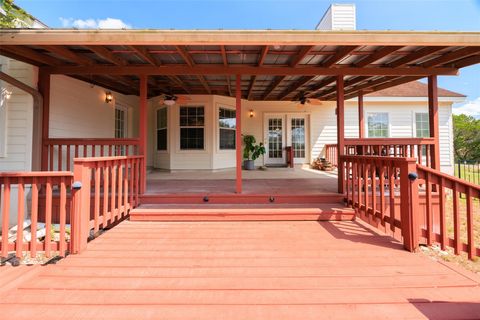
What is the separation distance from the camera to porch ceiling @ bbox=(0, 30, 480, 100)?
3057 mm

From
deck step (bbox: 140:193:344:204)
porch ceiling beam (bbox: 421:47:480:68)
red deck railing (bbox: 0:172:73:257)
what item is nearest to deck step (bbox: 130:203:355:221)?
deck step (bbox: 140:193:344:204)

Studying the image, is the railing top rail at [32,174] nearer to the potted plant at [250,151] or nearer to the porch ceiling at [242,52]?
the porch ceiling at [242,52]

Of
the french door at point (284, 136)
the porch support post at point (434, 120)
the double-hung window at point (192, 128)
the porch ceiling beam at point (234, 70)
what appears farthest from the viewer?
the french door at point (284, 136)

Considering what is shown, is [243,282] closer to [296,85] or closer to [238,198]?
[238,198]

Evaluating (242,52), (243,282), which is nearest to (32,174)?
(243,282)

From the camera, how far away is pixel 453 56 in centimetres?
391

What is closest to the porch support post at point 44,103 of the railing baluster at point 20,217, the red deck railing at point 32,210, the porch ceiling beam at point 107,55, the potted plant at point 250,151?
the porch ceiling beam at point 107,55

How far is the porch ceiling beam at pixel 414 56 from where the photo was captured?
3.69 m

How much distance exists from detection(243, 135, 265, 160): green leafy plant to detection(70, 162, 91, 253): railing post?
22.3 ft

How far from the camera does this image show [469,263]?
357 cm

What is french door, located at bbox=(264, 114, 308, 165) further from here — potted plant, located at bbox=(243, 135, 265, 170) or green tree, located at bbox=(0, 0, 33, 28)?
green tree, located at bbox=(0, 0, 33, 28)

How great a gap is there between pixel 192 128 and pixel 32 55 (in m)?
4.69

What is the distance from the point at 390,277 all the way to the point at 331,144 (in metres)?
7.82

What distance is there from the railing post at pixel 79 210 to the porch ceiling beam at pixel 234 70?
2.29 m
